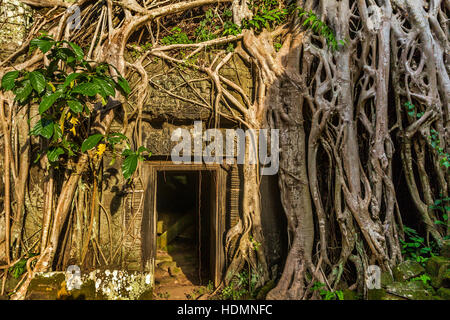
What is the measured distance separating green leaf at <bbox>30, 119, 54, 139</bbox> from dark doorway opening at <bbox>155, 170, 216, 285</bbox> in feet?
6.36

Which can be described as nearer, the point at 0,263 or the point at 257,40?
the point at 0,263

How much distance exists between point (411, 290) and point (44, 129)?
3173 mm

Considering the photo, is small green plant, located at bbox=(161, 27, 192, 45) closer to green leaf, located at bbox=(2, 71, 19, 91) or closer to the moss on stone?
green leaf, located at bbox=(2, 71, 19, 91)

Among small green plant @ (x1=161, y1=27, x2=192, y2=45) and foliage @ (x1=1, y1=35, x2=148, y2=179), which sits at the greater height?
small green plant @ (x1=161, y1=27, x2=192, y2=45)

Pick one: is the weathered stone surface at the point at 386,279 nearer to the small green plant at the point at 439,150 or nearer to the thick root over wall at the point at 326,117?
the thick root over wall at the point at 326,117

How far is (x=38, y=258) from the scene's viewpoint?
2.37m

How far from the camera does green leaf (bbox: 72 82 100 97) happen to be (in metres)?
2.07

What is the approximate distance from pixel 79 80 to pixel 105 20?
0.84m

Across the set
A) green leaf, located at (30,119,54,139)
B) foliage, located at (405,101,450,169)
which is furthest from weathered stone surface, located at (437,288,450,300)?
green leaf, located at (30,119,54,139)

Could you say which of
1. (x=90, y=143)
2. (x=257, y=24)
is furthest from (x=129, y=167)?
(x=257, y=24)

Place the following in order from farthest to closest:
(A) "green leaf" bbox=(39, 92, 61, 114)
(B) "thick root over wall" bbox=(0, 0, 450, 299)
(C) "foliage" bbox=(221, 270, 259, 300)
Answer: (C) "foliage" bbox=(221, 270, 259, 300), (B) "thick root over wall" bbox=(0, 0, 450, 299), (A) "green leaf" bbox=(39, 92, 61, 114)

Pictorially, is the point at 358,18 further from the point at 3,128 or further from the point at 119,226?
the point at 3,128

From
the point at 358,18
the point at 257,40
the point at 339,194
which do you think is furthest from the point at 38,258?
the point at 358,18

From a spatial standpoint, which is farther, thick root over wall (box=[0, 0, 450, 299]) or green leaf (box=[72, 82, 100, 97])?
thick root over wall (box=[0, 0, 450, 299])
